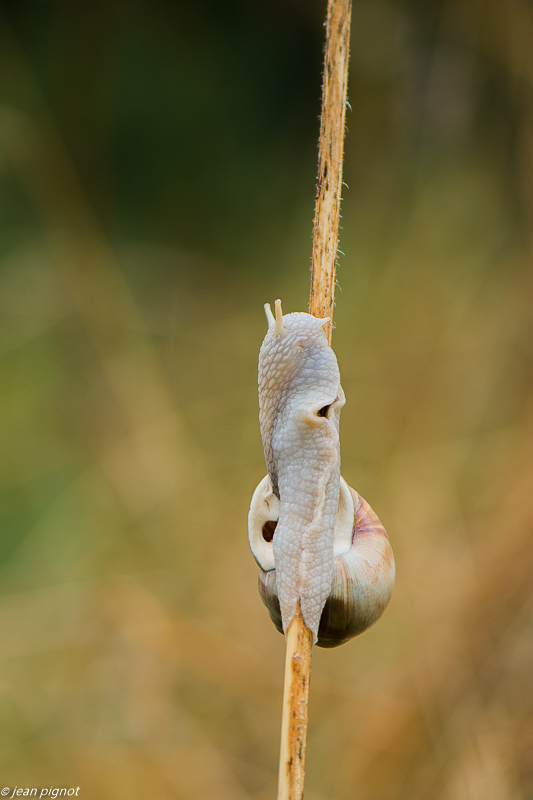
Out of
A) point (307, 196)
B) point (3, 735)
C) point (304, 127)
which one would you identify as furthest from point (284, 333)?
point (304, 127)

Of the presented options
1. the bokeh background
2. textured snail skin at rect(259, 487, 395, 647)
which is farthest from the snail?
the bokeh background

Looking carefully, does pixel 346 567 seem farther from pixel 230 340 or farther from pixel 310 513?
pixel 230 340

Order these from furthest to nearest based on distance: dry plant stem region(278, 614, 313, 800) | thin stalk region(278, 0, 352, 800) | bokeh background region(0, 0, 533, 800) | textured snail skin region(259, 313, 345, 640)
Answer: bokeh background region(0, 0, 533, 800), thin stalk region(278, 0, 352, 800), textured snail skin region(259, 313, 345, 640), dry plant stem region(278, 614, 313, 800)

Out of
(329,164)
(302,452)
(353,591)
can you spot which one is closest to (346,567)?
(353,591)

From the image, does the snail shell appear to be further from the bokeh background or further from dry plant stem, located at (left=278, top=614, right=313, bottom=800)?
the bokeh background

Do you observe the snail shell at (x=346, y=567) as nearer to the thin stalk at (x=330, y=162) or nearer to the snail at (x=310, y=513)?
the snail at (x=310, y=513)

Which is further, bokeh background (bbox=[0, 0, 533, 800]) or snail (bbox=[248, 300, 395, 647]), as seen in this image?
bokeh background (bbox=[0, 0, 533, 800])

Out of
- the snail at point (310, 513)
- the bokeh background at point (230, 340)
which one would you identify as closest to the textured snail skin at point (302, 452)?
the snail at point (310, 513)

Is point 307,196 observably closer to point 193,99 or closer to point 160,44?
point 193,99

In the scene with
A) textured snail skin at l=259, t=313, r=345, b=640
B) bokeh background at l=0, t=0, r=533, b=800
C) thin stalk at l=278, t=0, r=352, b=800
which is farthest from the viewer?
bokeh background at l=0, t=0, r=533, b=800
